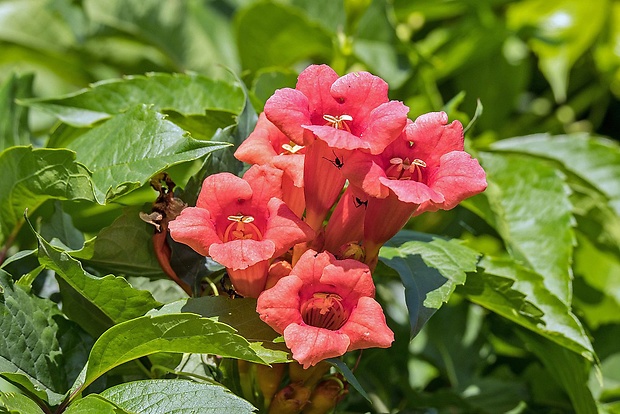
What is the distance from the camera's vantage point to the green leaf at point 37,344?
99 cm

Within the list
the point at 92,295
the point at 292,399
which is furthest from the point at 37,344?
the point at 292,399

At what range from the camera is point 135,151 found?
1057 millimetres

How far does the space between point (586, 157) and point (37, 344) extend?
1227 millimetres

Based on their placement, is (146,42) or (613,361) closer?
(613,361)

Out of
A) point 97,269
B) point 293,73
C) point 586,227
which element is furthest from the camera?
point 586,227

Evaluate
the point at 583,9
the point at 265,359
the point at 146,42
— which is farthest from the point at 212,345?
the point at 583,9

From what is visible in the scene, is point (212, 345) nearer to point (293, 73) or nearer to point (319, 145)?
point (319, 145)

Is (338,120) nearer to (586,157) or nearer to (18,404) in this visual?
(18,404)

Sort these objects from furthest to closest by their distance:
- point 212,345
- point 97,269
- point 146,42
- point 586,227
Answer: point 146,42 → point 586,227 → point 97,269 → point 212,345

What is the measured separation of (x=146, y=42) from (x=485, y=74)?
924mm

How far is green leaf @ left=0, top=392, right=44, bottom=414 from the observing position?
875 mm

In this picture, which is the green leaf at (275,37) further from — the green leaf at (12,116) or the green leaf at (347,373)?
the green leaf at (347,373)

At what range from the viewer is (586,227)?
1.80 metres

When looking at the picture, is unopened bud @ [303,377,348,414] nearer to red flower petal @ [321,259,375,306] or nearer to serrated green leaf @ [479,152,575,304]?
red flower petal @ [321,259,375,306]
